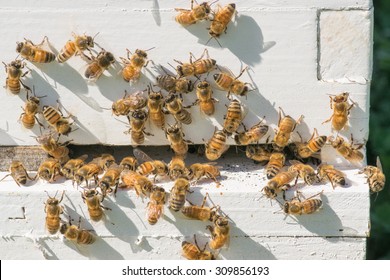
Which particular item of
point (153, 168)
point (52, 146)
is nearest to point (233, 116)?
point (153, 168)

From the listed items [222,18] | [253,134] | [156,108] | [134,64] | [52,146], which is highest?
[222,18]

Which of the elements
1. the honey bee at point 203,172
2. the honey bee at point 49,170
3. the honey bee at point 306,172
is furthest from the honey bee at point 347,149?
the honey bee at point 49,170

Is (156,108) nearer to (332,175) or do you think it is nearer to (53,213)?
(53,213)

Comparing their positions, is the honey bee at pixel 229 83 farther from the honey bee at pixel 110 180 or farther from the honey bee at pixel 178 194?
the honey bee at pixel 110 180

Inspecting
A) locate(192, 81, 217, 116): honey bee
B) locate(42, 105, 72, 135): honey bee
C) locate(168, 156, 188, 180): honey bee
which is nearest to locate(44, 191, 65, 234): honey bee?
locate(42, 105, 72, 135): honey bee

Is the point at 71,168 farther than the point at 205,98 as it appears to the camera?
Yes

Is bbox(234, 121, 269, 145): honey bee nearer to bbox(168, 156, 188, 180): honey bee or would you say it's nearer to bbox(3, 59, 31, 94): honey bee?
bbox(168, 156, 188, 180): honey bee
